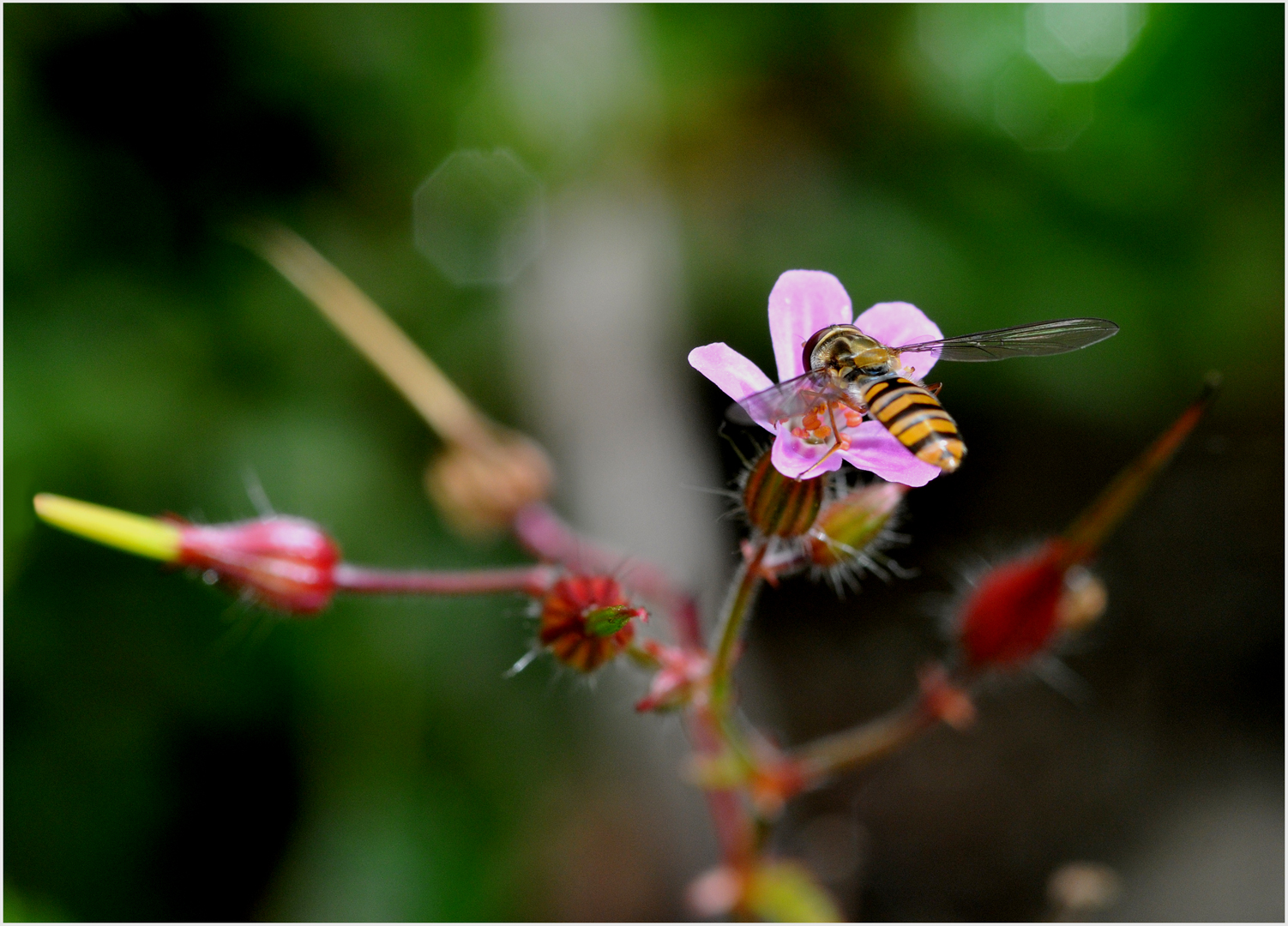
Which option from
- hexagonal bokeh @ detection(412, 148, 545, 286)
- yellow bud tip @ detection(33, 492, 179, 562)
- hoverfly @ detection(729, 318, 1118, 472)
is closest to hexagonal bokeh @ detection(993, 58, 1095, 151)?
hexagonal bokeh @ detection(412, 148, 545, 286)

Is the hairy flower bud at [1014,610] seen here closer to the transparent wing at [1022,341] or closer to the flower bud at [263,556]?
the transparent wing at [1022,341]

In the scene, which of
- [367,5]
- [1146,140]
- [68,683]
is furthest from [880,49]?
[68,683]

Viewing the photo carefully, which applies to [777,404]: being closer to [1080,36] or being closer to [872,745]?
[872,745]

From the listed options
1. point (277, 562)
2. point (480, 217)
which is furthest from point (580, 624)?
point (480, 217)

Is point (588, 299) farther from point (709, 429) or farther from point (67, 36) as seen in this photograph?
point (67, 36)

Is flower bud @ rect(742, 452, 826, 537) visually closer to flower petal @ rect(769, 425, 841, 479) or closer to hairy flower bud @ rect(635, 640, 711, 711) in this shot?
flower petal @ rect(769, 425, 841, 479)

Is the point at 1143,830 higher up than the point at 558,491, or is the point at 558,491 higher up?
the point at 558,491
